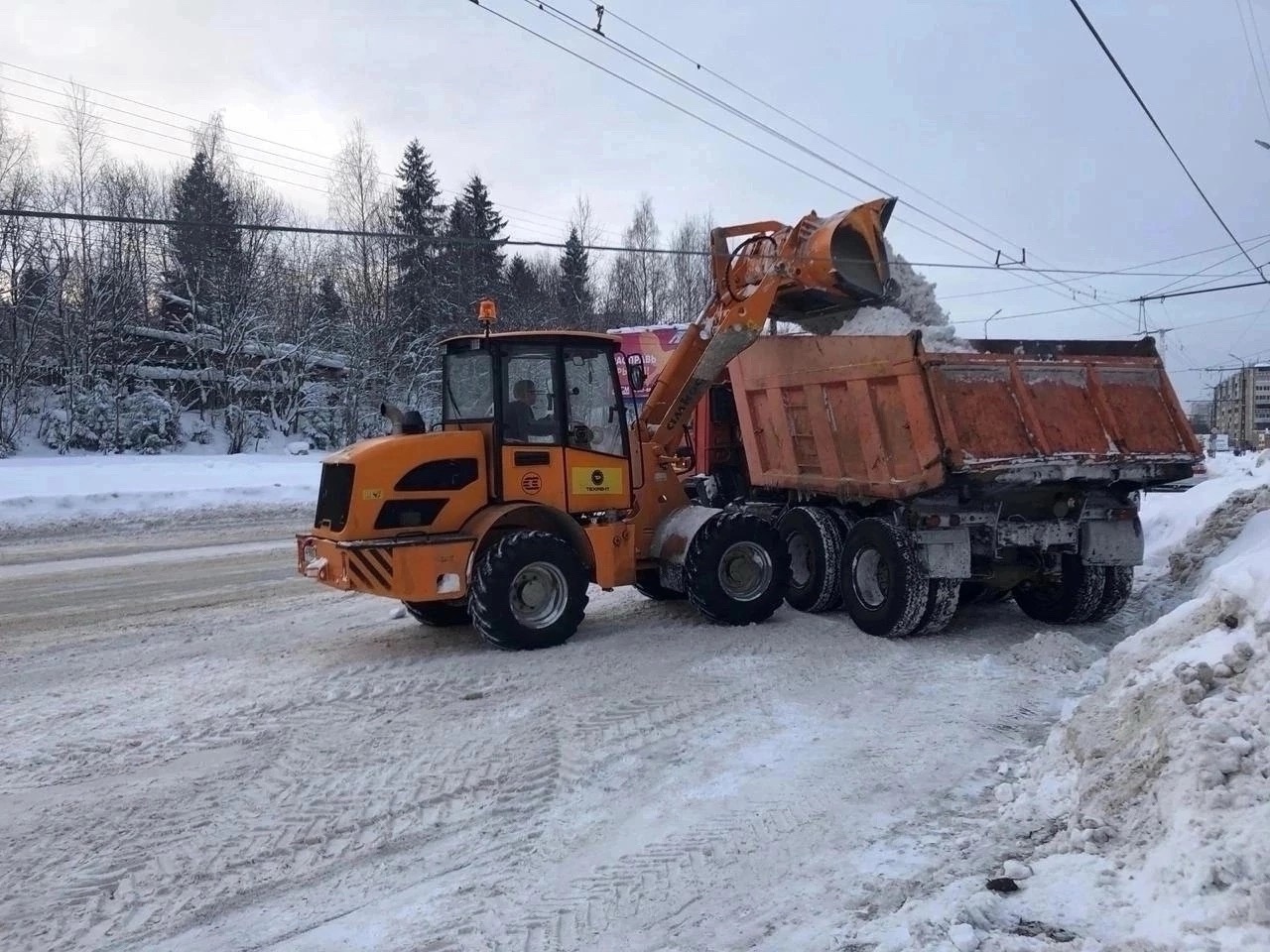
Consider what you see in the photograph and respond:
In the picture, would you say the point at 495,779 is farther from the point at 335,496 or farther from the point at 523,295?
the point at 523,295

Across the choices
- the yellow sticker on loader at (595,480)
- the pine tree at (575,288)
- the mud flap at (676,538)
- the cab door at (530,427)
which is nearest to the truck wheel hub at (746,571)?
the mud flap at (676,538)

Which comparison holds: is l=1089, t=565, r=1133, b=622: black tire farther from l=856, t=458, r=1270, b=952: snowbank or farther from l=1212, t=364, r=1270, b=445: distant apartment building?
l=1212, t=364, r=1270, b=445: distant apartment building

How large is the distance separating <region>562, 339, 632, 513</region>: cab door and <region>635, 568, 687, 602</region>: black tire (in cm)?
97

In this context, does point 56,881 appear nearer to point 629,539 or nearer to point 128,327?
point 629,539

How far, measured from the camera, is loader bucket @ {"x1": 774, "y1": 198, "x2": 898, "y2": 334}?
8.98 m

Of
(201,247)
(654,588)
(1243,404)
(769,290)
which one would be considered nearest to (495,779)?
(654,588)

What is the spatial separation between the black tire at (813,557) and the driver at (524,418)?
262 centimetres

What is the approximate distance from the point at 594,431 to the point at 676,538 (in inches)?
47.3

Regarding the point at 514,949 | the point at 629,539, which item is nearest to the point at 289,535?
the point at 629,539

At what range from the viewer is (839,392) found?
29.6ft

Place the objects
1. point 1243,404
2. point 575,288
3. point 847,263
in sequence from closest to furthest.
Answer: point 847,263
point 575,288
point 1243,404

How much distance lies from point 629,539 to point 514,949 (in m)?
5.35

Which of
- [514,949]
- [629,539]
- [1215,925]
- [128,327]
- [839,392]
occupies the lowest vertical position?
[514,949]

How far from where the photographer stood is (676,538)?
9172 millimetres
